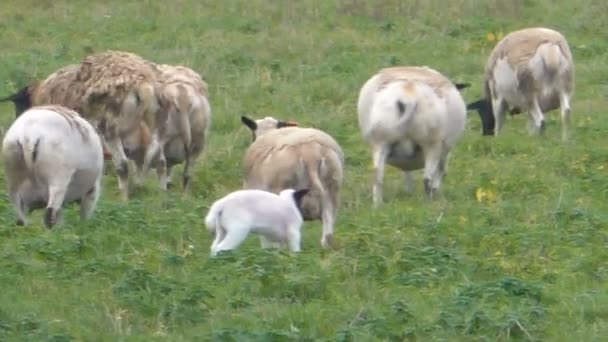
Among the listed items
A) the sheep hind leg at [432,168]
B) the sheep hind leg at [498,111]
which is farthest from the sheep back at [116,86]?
the sheep hind leg at [498,111]

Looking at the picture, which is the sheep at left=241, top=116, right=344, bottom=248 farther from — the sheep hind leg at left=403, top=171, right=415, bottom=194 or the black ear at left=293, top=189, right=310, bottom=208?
the sheep hind leg at left=403, top=171, right=415, bottom=194

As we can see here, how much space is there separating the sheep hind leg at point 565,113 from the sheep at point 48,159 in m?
6.72

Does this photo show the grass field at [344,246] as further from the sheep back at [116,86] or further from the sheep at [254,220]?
the sheep back at [116,86]

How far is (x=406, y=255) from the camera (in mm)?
10438

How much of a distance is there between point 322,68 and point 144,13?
5.35 meters

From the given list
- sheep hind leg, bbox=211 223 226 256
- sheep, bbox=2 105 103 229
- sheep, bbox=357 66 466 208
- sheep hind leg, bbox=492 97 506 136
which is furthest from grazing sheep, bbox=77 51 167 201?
sheep hind leg, bbox=492 97 506 136

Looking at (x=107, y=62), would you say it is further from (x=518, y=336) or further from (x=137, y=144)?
(x=518, y=336)

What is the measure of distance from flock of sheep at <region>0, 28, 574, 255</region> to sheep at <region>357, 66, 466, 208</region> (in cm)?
1

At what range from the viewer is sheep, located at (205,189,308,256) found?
34.1ft

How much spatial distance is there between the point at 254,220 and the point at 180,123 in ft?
16.4

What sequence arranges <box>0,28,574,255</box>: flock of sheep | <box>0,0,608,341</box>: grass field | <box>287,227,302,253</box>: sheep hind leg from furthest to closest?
<box>0,28,574,255</box>: flock of sheep
<box>287,227,302,253</box>: sheep hind leg
<box>0,0,608,341</box>: grass field

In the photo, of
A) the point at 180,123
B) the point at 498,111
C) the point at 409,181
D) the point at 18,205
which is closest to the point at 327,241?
the point at 18,205

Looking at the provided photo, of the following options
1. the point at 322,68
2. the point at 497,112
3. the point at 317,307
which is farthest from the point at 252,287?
the point at 322,68

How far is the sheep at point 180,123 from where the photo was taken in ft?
49.6
